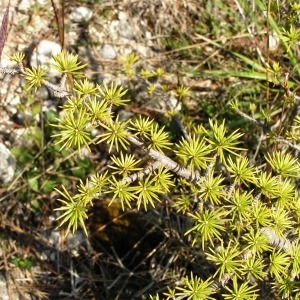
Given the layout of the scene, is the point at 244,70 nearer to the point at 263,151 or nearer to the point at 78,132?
the point at 263,151

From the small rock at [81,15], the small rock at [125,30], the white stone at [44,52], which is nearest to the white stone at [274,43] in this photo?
the small rock at [125,30]

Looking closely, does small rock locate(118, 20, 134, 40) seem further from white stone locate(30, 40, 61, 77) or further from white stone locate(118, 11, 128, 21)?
white stone locate(30, 40, 61, 77)

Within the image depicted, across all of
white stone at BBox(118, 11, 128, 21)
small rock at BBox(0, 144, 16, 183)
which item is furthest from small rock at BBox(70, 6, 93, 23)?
small rock at BBox(0, 144, 16, 183)

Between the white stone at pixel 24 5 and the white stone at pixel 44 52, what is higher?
the white stone at pixel 24 5

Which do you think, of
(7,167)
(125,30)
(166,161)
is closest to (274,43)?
(125,30)

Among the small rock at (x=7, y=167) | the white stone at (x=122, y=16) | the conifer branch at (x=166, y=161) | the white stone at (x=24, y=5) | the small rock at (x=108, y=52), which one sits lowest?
the small rock at (x=7, y=167)

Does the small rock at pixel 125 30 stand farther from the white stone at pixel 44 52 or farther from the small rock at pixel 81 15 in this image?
the white stone at pixel 44 52

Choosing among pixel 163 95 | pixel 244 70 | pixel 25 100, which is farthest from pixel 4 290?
pixel 244 70
